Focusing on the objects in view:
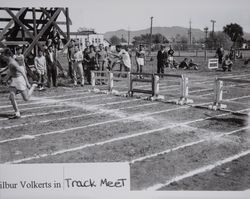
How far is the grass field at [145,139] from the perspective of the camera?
211 inches

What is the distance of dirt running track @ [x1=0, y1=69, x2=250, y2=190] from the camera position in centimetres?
536

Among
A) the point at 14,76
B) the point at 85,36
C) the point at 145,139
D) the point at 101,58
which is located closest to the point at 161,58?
the point at 101,58

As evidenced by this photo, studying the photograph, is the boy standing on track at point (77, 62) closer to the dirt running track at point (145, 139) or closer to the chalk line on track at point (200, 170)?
the dirt running track at point (145, 139)

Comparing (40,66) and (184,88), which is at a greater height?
(40,66)

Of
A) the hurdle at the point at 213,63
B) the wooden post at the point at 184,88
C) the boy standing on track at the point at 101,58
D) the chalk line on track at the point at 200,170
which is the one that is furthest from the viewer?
the hurdle at the point at 213,63

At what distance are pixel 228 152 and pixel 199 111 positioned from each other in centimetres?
320

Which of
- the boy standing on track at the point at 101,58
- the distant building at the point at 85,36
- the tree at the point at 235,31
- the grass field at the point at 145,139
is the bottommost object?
the grass field at the point at 145,139

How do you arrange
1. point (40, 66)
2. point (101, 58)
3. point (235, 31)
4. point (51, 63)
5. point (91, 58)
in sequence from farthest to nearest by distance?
point (235, 31) → point (101, 58) → point (91, 58) → point (51, 63) → point (40, 66)

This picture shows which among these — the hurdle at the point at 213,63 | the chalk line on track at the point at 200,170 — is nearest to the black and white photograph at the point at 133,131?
the chalk line on track at the point at 200,170

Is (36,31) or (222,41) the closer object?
(36,31)

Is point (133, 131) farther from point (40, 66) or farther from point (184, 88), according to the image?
point (40, 66)

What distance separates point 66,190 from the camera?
578cm

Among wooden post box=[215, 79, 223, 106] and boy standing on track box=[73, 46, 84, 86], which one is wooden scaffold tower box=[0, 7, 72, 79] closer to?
boy standing on track box=[73, 46, 84, 86]

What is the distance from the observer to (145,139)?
6.97 m
